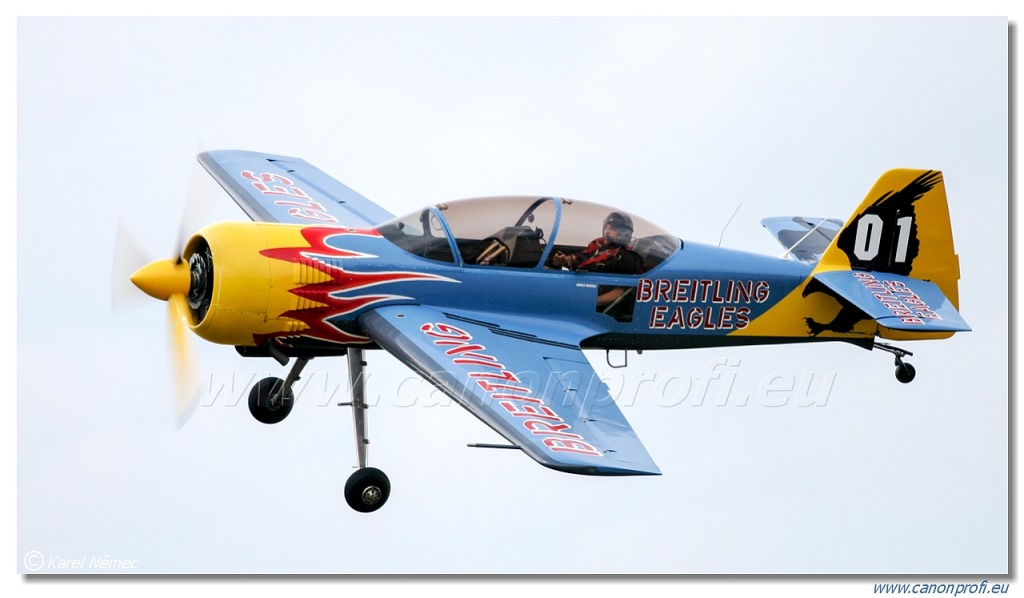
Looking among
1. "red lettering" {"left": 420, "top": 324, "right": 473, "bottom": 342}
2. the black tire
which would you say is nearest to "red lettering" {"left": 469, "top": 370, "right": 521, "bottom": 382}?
"red lettering" {"left": 420, "top": 324, "right": 473, "bottom": 342}

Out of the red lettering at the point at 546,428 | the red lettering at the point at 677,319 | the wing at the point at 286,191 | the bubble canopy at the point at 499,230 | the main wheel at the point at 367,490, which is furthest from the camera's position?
the wing at the point at 286,191

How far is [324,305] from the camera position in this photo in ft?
45.6

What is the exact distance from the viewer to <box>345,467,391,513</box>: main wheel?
13773 millimetres

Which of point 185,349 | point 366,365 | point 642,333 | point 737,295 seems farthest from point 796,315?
point 185,349

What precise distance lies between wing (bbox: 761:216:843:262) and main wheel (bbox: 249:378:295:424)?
5.50 meters

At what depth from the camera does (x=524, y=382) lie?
13.1 metres

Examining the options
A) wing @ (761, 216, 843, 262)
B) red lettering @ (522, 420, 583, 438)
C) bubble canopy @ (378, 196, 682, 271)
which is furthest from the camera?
wing @ (761, 216, 843, 262)

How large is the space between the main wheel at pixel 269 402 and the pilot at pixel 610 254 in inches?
128

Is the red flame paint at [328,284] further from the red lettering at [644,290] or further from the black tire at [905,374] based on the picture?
the black tire at [905,374]

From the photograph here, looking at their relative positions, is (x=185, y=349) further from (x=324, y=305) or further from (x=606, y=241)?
(x=606, y=241)

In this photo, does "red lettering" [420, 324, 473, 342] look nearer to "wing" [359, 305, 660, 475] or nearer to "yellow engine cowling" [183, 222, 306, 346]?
"wing" [359, 305, 660, 475]

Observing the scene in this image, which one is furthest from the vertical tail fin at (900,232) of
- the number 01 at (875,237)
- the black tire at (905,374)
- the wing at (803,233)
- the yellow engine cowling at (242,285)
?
the yellow engine cowling at (242,285)

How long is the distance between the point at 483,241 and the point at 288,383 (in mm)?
2660

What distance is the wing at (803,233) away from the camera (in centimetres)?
1644
